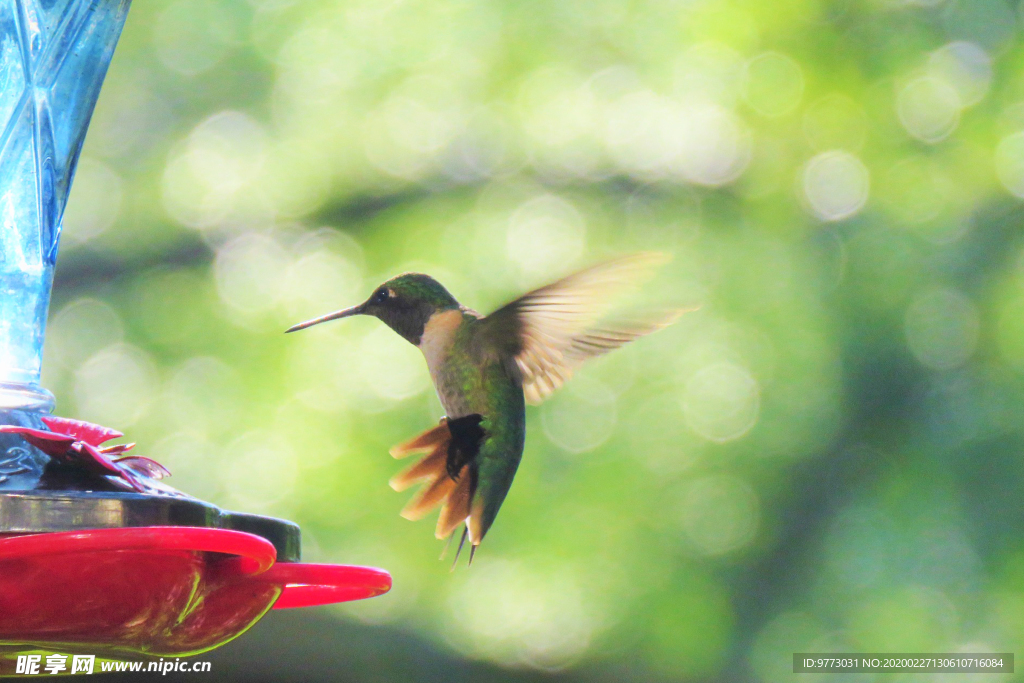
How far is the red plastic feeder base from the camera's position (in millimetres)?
1040

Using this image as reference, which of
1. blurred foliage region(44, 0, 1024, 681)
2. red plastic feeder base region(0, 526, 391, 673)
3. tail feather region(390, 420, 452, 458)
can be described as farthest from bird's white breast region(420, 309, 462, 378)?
blurred foliage region(44, 0, 1024, 681)

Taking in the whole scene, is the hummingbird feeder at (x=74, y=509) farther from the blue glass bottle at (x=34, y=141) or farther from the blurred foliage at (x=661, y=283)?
the blurred foliage at (x=661, y=283)

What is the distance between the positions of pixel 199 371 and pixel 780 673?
11.6 feet

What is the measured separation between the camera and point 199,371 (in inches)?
233

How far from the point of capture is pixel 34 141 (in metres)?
1.54

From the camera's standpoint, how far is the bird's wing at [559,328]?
1710mm

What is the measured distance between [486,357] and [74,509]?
926mm

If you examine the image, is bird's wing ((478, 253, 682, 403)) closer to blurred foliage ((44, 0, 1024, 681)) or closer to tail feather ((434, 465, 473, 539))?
tail feather ((434, 465, 473, 539))

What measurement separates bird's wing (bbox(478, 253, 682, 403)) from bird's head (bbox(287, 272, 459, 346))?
11 centimetres

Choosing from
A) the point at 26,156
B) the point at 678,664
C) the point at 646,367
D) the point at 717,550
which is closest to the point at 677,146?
the point at 646,367

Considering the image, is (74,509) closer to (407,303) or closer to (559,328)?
(407,303)

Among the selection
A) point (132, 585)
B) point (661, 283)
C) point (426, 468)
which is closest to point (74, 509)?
point (132, 585)

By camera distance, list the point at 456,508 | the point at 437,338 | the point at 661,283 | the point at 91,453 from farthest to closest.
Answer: the point at 661,283 < the point at 437,338 < the point at 456,508 < the point at 91,453

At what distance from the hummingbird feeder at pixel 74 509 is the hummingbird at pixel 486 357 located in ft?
0.79
